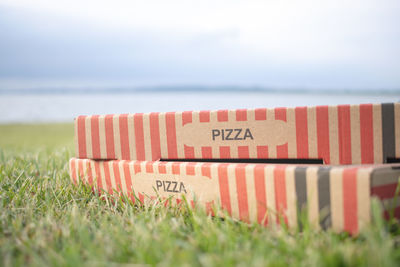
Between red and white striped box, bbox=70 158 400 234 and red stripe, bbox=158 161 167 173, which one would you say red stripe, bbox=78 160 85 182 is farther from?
red stripe, bbox=158 161 167 173

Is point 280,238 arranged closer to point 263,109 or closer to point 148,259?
point 148,259

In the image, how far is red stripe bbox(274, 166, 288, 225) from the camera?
1125mm

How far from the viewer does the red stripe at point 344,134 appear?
127cm

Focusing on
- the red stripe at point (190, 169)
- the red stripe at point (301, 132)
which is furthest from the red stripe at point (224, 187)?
the red stripe at point (301, 132)

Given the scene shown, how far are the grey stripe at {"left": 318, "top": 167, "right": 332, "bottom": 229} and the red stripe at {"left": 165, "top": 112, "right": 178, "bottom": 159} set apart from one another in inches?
27.1

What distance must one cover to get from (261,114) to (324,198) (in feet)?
1.49

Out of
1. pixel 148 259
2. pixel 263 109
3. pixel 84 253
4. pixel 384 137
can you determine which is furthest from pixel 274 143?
pixel 84 253

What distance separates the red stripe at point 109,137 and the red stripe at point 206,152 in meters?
0.48

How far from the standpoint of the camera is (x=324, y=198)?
3.50ft

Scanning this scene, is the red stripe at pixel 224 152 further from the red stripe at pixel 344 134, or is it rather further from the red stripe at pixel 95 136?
the red stripe at pixel 95 136

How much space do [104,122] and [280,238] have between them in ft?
3.52

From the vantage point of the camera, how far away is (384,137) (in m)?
1.25

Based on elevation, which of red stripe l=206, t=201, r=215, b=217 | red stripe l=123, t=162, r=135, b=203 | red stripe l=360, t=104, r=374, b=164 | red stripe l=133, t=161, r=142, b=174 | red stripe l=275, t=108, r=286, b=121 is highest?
red stripe l=275, t=108, r=286, b=121

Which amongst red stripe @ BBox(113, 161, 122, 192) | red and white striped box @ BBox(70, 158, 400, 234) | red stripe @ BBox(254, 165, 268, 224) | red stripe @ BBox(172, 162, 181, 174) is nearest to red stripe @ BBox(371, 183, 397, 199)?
red and white striped box @ BBox(70, 158, 400, 234)
